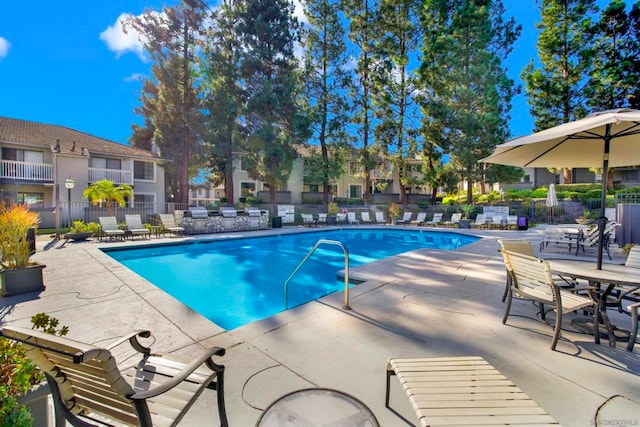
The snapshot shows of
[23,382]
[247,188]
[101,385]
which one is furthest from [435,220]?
[23,382]

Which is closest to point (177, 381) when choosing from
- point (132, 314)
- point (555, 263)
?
point (132, 314)

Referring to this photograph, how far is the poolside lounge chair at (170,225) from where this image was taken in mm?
13320

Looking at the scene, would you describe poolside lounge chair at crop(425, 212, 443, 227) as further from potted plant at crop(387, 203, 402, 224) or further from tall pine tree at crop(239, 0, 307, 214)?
tall pine tree at crop(239, 0, 307, 214)

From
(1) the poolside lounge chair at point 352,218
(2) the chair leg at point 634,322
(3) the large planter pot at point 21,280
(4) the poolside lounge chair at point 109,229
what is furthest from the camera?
(1) the poolside lounge chair at point 352,218

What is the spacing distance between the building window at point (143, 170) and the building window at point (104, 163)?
136 centimetres

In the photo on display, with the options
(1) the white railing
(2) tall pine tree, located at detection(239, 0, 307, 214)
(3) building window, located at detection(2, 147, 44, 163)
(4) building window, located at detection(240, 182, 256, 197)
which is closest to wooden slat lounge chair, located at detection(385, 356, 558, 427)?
(2) tall pine tree, located at detection(239, 0, 307, 214)

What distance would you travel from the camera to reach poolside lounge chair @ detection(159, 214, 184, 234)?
Result: 43.7ft

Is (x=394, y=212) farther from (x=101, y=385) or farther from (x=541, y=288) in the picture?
(x=101, y=385)

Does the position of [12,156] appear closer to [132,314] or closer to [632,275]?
[132,314]

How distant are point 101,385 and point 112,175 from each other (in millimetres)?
22698

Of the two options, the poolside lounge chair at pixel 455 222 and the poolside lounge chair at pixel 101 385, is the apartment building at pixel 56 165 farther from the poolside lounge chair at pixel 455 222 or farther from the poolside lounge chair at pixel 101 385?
the poolside lounge chair at pixel 455 222

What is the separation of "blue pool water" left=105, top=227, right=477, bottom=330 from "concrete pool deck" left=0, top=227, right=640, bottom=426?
53.9 inches

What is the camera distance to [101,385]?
1.42m

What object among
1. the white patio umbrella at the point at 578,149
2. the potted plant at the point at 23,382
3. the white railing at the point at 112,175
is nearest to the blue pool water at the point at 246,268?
the potted plant at the point at 23,382
